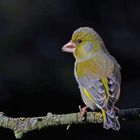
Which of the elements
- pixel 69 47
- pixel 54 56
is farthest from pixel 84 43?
pixel 54 56

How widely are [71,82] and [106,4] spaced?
1065 millimetres

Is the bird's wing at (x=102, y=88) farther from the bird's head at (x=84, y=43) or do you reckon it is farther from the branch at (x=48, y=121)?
the branch at (x=48, y=121)

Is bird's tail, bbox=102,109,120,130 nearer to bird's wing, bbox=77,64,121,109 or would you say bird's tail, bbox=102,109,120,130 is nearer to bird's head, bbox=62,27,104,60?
bird's wing, bbox=77,64,121,109

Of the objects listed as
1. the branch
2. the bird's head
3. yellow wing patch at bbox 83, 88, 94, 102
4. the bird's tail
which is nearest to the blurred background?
the bird's head

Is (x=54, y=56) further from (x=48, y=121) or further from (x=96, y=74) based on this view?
(x=48, y=121)

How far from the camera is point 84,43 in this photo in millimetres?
5633

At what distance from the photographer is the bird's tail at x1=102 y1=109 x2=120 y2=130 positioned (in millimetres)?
4914

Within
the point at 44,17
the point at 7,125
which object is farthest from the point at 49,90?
the point at 7,125

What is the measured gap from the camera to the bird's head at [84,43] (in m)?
5.58

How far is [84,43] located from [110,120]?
0.86 meters

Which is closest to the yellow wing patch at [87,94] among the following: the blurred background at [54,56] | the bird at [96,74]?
the bird at [96,74]

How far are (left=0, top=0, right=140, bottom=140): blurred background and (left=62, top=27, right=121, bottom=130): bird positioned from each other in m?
1.58

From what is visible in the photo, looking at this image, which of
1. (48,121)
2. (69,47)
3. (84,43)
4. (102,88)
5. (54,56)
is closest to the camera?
(48,121)

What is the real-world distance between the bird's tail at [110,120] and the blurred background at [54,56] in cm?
216
